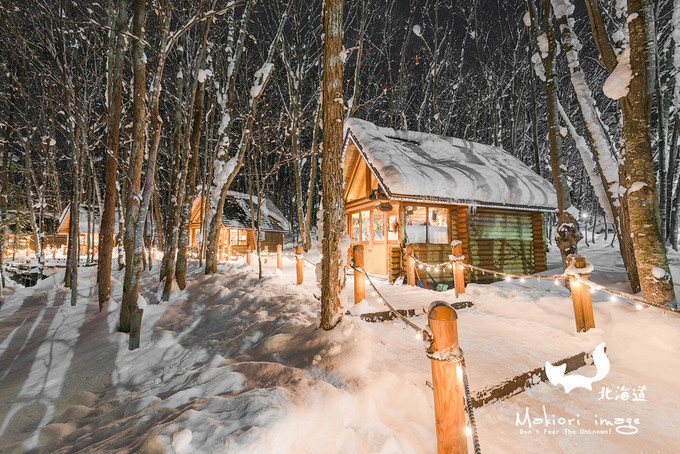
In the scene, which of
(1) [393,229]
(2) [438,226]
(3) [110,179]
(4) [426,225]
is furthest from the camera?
(2) [438,226]

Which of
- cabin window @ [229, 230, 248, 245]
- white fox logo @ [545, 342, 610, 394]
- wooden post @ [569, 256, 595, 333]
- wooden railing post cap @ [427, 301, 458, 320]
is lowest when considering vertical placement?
white fox logo @ [545, 342, 610, 394]

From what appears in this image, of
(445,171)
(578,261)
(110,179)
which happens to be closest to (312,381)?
(578,261)

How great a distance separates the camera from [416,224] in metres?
10.6

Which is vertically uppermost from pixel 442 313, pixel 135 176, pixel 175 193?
pixel 175 193

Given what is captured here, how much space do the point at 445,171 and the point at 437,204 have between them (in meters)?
1.20

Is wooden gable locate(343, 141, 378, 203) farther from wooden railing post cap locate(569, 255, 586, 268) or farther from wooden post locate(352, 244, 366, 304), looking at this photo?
wooden railing post cap locate(569, 255, 586, 268)

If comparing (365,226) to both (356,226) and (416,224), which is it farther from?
(416,224)

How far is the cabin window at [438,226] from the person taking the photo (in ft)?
35.6

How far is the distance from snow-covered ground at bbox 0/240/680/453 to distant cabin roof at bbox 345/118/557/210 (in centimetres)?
398

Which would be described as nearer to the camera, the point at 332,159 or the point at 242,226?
the point at 332,159

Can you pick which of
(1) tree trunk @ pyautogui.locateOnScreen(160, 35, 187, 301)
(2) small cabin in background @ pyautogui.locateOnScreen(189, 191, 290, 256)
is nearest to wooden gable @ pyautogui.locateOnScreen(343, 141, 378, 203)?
(1) tree trunk @ pyautogui.locateOnScreen(160, 35, 187, 301)

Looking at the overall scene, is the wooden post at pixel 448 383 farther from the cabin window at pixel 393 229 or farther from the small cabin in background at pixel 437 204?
the cabin window at pixel 393 229

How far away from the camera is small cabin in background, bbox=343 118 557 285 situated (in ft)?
32.1

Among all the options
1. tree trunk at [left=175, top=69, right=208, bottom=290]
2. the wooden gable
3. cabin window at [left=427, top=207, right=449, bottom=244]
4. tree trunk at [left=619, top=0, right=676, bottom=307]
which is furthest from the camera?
the wooden gable
